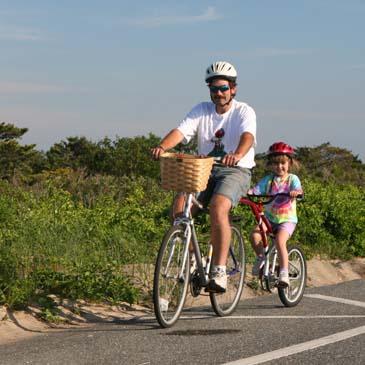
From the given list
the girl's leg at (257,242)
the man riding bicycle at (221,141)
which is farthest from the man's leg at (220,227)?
the girl's leg at (257,242)

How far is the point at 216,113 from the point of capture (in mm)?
7664

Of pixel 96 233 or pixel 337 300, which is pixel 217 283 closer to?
pixel 337 300

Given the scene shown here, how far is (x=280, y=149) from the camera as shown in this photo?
8.48 meters

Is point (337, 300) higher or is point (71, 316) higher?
point (337, 300)

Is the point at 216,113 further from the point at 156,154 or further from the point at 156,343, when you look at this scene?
the point at 156,343

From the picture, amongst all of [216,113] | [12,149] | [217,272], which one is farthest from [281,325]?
[12,149]

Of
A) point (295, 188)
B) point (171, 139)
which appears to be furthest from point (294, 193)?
point (171, 139)

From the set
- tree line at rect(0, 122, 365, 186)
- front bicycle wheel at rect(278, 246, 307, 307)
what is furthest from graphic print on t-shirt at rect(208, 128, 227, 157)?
tree line at rect(0, 122, 365, 186)

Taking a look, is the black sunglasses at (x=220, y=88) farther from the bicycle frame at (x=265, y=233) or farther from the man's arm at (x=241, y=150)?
the bicycle frame at (x=265, y=233)

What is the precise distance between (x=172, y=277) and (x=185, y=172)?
0.85m

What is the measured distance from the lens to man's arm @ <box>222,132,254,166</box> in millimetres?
7156

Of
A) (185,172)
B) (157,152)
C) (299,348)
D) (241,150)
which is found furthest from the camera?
(241,150)

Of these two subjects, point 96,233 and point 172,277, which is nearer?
point 172,277

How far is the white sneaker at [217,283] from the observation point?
739cm
